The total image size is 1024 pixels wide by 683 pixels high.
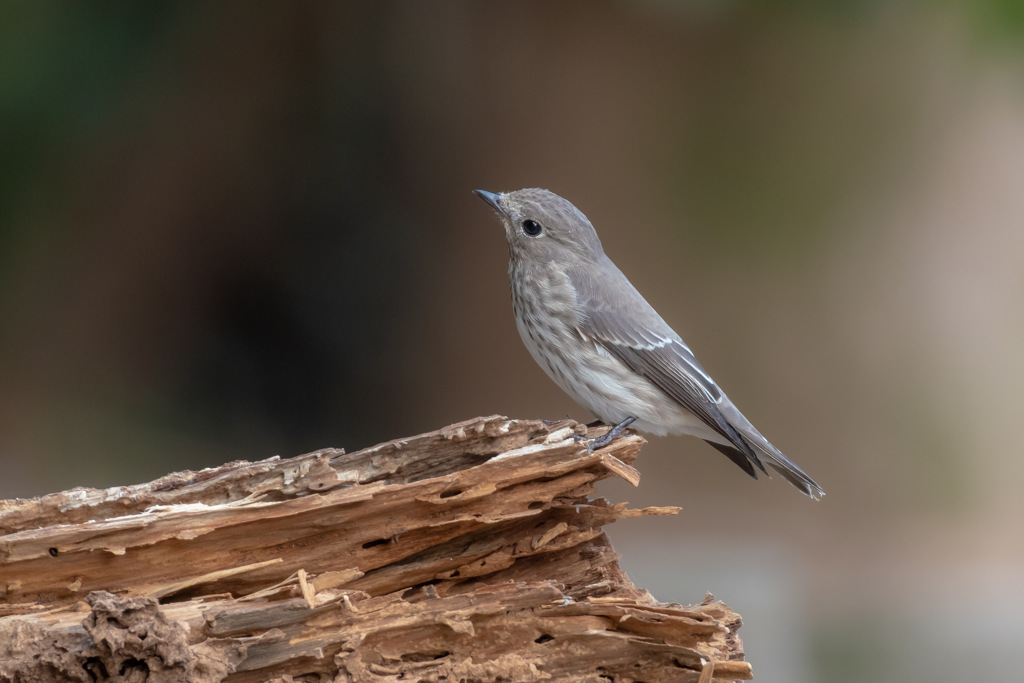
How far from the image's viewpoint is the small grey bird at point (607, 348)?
4.24 meters

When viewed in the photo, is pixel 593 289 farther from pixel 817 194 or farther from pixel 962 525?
pixel 962 525

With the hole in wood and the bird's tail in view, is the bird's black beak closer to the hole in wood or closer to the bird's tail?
the bird's tail

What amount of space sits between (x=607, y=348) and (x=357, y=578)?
6.17 ft

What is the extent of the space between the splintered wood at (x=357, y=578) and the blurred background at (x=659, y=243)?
4419mm

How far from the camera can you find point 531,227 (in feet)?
15.6

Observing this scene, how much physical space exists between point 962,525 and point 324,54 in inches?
253

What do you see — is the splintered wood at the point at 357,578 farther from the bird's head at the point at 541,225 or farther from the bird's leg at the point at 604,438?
the bird's head at the point at 541,225

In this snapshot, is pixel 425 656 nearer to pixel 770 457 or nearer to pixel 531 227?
pixel 770 457

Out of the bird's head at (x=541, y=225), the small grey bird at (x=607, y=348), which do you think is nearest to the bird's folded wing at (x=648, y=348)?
the small grey bird at (x=607, y=348)

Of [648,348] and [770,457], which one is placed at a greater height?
[648,348]

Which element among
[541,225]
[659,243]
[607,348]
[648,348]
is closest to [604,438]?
[607,348]

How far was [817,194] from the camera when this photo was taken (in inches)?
282

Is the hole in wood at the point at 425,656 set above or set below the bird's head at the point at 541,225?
below

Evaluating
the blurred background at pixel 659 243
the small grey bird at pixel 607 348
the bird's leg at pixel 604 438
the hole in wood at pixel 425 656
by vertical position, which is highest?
the blurred background at pixel 659 243
